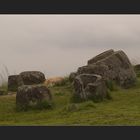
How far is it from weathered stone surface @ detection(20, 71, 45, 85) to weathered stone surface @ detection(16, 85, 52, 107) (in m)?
9.04

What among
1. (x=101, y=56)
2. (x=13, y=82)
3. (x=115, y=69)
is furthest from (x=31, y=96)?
(x=101, y=56)

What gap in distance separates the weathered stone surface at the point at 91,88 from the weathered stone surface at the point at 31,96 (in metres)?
2.03

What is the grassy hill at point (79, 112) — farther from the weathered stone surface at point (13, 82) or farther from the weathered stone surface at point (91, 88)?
the weathered stone surface at point (13, 82)

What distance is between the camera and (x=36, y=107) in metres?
35.9

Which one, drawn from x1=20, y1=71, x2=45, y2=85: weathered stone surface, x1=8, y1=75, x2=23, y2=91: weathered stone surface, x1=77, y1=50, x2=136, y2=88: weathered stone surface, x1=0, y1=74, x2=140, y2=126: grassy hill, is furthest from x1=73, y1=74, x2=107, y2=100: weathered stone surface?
x1=20, y1=71, x2=45, y2=85: weathered stone surface

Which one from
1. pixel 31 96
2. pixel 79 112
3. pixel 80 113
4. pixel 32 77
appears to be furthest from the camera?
pixel 32 77

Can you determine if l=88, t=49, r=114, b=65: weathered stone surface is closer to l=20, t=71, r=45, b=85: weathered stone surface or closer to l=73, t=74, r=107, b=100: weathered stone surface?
l=20, t=71, r=45, b=85: weathered stone surface

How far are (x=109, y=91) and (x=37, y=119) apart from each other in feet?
24.6

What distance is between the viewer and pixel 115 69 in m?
43.5

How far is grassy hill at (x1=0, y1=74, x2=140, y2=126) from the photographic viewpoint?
3022cm

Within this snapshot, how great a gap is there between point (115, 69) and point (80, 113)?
11.2 m

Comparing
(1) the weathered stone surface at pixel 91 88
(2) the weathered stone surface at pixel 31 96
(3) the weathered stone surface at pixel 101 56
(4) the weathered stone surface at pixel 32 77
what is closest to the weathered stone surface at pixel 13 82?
(4) the weathered stone surface at pixel 32 77

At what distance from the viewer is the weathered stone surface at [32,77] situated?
1799 inches

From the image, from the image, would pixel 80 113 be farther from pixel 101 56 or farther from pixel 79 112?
pixel 101 56
